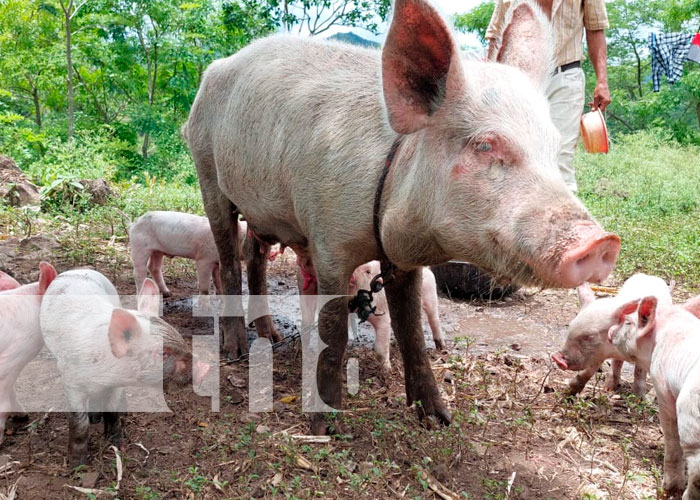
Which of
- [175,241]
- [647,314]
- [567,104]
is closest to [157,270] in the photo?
[175,241]

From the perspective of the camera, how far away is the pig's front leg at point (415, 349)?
11.4 feet

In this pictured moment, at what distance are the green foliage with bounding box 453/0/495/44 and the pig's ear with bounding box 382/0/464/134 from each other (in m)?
26.5

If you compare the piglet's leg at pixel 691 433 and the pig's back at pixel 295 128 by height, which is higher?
the pig's back at pixel 295 128

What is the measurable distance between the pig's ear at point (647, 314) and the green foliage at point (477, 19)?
1026 inches

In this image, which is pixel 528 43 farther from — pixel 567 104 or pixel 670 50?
pixel 670 50

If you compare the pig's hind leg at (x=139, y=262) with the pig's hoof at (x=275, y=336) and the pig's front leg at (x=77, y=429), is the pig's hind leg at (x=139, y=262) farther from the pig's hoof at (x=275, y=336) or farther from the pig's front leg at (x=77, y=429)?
the pig's front leg at (x=77, y=429)

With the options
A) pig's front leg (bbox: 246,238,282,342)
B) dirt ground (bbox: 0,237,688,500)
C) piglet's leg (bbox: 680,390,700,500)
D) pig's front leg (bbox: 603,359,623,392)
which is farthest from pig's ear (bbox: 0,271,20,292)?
pig's front leg (bbox: 603,359,623,392)

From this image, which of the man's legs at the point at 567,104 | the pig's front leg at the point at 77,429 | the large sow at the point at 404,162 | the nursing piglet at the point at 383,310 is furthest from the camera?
the man's legs at the point at 567,104

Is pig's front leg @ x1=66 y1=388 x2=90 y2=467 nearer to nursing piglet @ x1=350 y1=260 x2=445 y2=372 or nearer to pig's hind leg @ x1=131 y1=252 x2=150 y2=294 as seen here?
nursing piglet @ x1=350 y1=260 x2=445 y2=372

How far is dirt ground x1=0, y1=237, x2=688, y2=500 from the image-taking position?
286cm

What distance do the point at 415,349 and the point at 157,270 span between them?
3.19 m

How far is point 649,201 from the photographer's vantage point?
32.8ft

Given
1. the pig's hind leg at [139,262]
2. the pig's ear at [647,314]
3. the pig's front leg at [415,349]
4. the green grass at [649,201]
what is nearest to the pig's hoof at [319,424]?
the pig's front leg at [415,349]

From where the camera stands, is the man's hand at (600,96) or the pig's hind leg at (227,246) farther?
the man's hand at (600,96)
